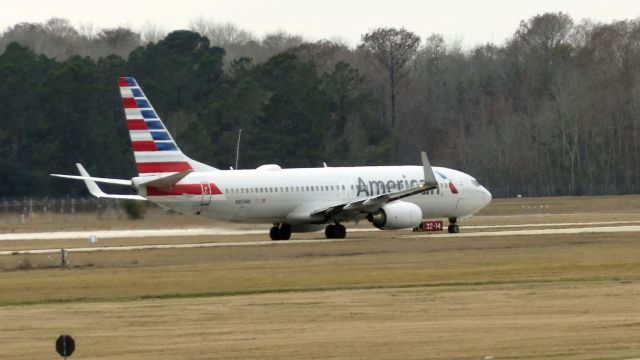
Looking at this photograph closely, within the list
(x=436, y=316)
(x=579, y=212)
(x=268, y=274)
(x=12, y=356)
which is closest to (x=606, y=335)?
(x=436, y=316)

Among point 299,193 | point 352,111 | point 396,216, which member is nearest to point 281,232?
point 299,193

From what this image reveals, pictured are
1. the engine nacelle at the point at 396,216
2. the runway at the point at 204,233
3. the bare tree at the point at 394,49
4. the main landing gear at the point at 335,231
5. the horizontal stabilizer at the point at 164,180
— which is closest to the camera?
the runway at the point at 204,233

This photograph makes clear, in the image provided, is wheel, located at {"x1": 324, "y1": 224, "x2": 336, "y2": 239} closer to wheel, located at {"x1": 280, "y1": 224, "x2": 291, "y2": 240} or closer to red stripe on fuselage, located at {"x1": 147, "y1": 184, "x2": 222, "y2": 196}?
wheel, located at {"x1": 280, "y1": 224, "x2": 291, "y2": 240}

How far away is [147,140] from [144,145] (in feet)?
0.85

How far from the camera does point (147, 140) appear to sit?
62.5 metres

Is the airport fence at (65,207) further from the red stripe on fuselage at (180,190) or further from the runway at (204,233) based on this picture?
the red stripe on fuselage at (180,190)

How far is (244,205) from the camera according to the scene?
64.1 meters

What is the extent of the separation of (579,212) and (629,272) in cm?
4829

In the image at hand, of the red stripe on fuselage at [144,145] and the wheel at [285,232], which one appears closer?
the red stripe on fuselage at [144,145]

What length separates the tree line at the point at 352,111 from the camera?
116750mm

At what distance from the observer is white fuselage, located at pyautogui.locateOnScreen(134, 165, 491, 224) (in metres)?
62.9

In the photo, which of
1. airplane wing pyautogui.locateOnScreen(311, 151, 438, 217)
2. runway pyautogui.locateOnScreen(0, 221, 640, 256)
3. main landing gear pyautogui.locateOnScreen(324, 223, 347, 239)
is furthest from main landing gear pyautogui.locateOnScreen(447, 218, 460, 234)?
main landing gear pyautogui.locateOnScreen(324, 223, 347, 239)

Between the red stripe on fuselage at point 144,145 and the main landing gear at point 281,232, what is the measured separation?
6.82 m

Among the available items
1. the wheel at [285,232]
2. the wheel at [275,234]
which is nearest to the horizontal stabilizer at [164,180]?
the wheel at [275,234]
